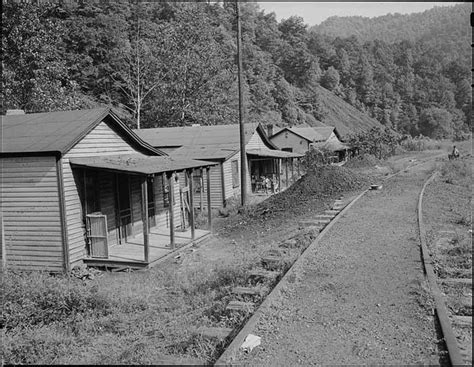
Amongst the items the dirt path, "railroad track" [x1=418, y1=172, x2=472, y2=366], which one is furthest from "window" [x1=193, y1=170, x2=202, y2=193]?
"railroad track" [x1=418, y1=172, x2=472, y2=366]

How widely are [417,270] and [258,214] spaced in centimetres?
1049

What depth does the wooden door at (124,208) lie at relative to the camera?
14.5 meters

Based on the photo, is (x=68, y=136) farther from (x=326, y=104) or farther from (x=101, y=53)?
(x=326, y=104)

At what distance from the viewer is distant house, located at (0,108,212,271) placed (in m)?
12.0

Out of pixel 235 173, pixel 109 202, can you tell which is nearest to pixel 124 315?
pixel 109 202

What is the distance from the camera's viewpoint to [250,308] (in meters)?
6.79

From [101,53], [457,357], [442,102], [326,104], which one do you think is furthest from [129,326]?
[442,102]

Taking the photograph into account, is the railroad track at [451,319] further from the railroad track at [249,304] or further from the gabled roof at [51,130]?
the gabled roof at [51,130]

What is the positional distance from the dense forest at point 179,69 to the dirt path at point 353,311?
3.87 m

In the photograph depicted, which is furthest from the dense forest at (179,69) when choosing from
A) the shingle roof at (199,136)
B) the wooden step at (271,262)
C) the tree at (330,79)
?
the shingle roof at (199,136)

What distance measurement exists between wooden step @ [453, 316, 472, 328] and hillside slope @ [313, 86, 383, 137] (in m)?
83.3

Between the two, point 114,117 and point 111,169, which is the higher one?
point 114,117

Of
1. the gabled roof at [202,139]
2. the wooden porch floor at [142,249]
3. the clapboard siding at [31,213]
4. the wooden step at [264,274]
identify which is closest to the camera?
the wooden step at [264,274]

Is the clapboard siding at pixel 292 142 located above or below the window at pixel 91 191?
below
